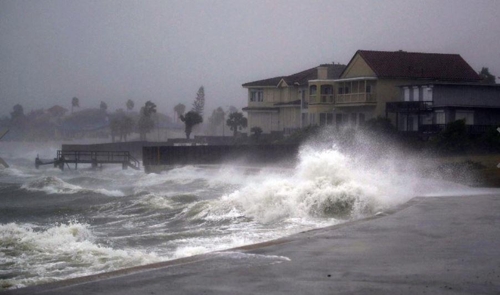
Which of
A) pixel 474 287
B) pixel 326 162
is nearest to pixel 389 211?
pixel 326 162

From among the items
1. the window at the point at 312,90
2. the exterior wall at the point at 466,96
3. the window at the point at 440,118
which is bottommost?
the window at the point at 440,118

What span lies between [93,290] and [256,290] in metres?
1.80

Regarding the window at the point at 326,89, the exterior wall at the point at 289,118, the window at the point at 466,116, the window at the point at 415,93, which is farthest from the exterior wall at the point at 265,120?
the window at the point at 466,116

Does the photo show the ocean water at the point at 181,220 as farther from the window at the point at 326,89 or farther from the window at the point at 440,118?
the window at the point at 326,89

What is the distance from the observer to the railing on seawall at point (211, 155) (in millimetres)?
53719

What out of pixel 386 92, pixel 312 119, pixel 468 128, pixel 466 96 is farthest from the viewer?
pixel 312 119

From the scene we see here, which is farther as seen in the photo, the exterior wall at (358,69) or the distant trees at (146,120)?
the distant trees at (146,120)

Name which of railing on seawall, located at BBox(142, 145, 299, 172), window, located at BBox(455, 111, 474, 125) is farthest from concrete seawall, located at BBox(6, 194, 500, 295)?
railing on seawall, located at BBox(142, 145, 299, 172)

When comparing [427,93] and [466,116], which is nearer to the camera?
[466,116]

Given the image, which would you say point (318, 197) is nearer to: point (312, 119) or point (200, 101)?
point (312, 119)

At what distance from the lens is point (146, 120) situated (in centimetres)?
12700

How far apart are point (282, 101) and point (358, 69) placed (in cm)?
1369

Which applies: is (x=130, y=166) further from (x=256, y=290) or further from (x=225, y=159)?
(x=256, y=290)

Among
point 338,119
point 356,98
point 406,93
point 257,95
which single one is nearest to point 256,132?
point 257,95
